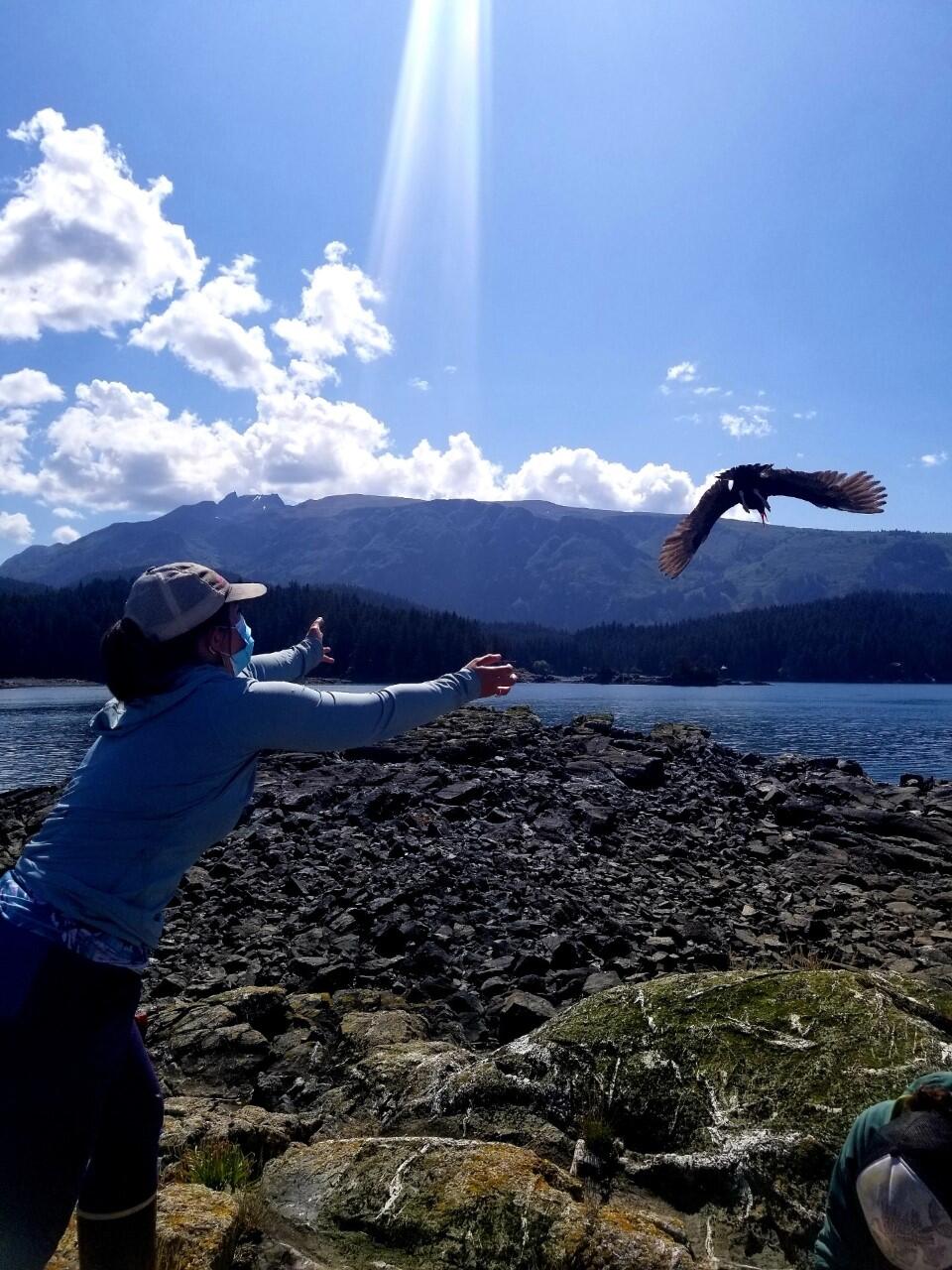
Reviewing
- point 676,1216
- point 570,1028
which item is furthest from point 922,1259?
point 570,1028

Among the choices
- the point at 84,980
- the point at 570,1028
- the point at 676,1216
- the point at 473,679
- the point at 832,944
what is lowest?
the point at 832,944

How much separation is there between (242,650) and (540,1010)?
22.3ft

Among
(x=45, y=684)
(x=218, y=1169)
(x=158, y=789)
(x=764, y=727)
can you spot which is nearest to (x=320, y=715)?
(x=158, y=789)

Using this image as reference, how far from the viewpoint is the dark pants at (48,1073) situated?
8.23 feet

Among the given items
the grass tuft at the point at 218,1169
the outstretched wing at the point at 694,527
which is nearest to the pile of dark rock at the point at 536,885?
the grass tuft at the point at 218,1169

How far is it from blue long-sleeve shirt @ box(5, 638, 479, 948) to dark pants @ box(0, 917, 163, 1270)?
148 mm

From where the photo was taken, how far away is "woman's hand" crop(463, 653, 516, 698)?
3515 mm

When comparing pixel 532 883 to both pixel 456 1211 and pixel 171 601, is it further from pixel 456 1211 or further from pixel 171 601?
pixel 171 601

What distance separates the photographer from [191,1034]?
7.94 m

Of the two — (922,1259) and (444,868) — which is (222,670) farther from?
(444,868)

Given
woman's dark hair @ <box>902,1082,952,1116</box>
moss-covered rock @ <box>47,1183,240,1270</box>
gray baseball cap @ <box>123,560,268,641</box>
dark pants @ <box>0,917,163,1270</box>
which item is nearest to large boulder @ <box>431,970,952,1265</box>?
moss-covered rock @ <box>47,1183,240,1270</box>

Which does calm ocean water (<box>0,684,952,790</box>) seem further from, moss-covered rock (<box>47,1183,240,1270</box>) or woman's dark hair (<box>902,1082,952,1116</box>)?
woman's dark hair (<box>902,1082,952,1116</box>)

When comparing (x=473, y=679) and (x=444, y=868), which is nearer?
(x=473, y=679)

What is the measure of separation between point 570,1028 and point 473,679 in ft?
11.5
